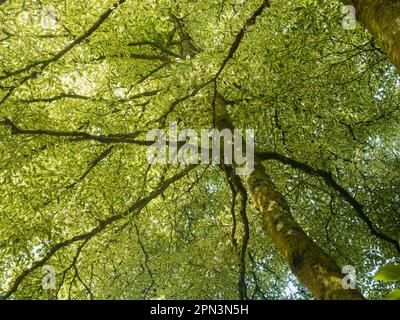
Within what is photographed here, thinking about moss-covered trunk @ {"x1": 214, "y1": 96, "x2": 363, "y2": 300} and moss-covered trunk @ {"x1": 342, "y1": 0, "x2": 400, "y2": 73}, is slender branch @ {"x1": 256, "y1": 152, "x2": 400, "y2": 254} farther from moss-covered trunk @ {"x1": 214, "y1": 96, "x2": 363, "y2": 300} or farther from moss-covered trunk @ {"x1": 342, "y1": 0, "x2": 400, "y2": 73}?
moss-covered trunk @ {"x1": 342, "y1": 0, "x2": 400, "y2": 73}

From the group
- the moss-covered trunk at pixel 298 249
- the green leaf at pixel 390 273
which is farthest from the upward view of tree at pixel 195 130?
the green leaf at pixel 390 273

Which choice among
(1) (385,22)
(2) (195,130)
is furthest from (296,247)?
(2) (195,130)

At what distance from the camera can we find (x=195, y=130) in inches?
320

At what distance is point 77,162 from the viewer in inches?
328

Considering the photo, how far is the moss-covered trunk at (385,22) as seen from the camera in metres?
3.76

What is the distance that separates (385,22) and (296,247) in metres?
2.51

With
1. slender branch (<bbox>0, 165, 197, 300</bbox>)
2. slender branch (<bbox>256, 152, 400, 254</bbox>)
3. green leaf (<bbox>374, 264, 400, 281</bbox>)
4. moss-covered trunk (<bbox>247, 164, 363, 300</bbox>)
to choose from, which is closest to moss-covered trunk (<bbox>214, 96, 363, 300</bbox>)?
moss-covered trunk (<bbox>247, 164, 363, 300</bbox>)

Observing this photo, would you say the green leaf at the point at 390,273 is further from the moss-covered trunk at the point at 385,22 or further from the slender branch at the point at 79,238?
the slender branch at the point at 79,238

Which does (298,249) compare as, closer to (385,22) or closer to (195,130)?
(385,22)

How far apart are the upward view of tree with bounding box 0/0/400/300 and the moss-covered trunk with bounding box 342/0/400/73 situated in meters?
0.05

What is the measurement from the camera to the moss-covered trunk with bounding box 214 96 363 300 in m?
4.34

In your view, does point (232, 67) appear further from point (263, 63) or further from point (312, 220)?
point (312, 220)
